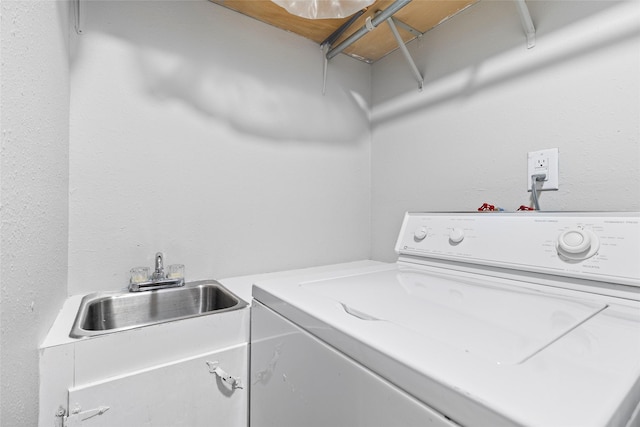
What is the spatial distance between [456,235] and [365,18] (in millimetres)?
1128

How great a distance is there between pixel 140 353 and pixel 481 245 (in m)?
1.15

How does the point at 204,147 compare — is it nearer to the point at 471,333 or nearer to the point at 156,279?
the point at 156,279

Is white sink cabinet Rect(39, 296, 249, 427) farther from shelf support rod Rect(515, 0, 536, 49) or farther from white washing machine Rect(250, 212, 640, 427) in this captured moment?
shelf support rod Rect(515, 0, 536, 49)

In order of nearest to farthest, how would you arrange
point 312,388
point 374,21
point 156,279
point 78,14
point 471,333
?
point 471,333
point 312,388
point 78,14
point 156,279
point 374,21

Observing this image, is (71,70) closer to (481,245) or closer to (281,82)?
(281,82)

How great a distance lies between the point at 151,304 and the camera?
3.82ft

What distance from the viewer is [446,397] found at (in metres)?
0.38

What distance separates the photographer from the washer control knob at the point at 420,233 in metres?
1.19

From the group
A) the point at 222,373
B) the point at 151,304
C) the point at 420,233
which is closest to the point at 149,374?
the point at 222,373

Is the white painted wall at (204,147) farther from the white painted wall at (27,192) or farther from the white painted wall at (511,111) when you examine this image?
the white painted wall at (511,111)

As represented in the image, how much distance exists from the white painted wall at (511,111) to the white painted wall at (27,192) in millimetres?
1523

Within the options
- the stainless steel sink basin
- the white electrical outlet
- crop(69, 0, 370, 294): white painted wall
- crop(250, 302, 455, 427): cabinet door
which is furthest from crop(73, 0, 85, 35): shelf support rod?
the white electrical outlet

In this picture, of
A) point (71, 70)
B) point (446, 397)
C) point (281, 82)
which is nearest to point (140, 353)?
point (446, 397)

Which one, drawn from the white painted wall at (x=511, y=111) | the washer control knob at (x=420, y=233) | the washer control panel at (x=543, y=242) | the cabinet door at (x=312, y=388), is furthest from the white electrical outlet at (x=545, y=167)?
the cabinet door at (x=312, y=388)
